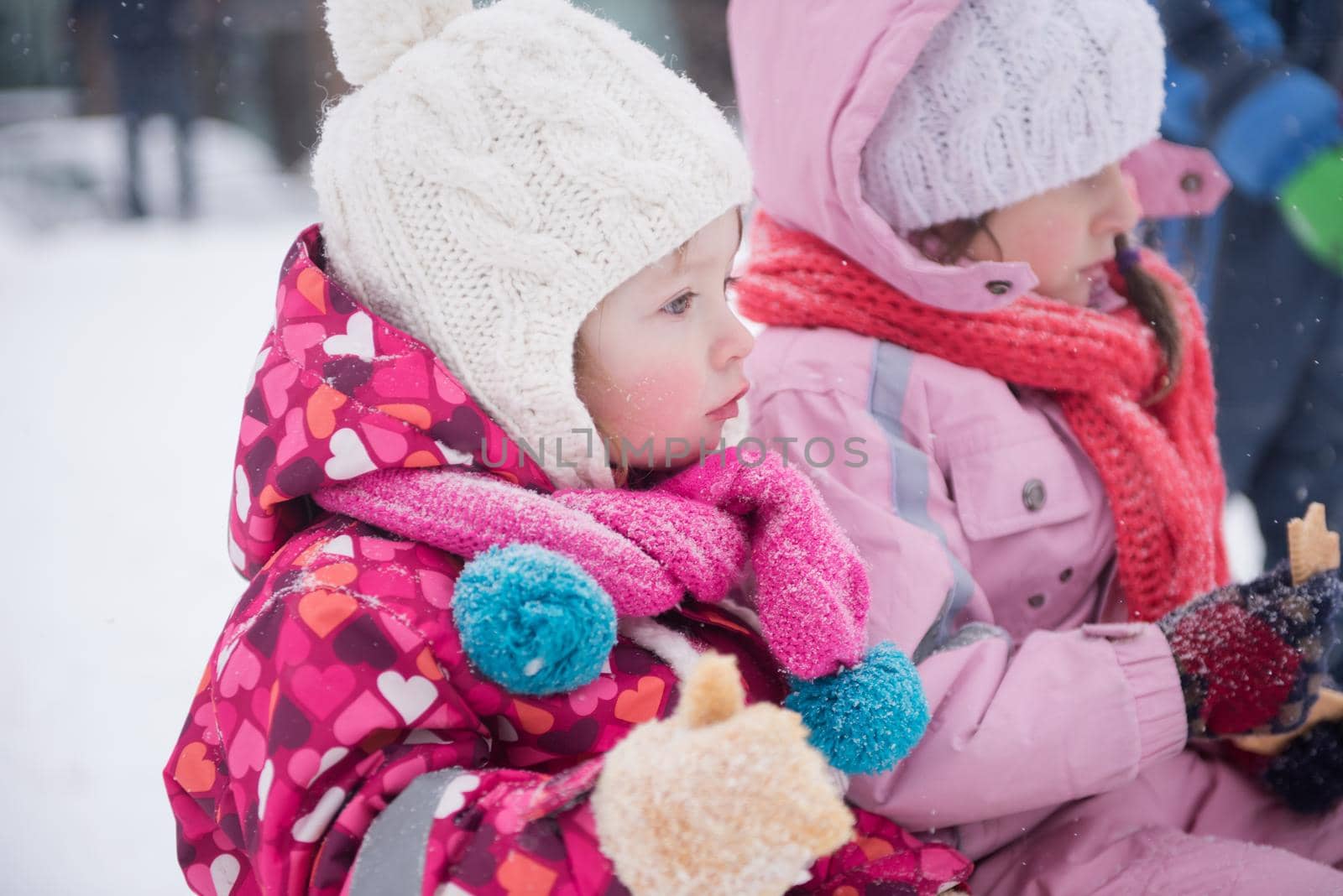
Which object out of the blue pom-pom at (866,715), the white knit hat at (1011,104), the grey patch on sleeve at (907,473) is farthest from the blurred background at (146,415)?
the blue pom-pom at (866,715)

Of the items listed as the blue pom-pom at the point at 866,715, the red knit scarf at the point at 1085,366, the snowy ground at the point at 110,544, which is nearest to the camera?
the blue pom-pom at the point at 866,715

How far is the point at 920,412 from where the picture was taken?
115 centimetres

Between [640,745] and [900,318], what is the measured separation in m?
0.71

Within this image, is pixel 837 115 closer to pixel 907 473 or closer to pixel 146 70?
pixel 907 473

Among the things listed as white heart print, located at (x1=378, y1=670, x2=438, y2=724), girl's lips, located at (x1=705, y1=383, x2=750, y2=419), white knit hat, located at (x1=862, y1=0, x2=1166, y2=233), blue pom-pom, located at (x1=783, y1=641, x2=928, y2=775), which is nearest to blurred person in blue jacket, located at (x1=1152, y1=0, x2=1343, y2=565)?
white knit hat, located at (x1=862, y1=0, x2=1166, y2=233)

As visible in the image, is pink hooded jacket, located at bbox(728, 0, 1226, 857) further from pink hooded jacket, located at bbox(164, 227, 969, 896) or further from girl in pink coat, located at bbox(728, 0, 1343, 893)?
pink hooded jacket, located at bbox(164, 227, 969, 896)

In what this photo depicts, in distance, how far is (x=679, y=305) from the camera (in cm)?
94

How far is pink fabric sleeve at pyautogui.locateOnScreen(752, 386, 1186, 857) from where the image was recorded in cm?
94

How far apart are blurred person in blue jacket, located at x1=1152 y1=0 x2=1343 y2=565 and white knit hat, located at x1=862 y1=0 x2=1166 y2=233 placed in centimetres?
45

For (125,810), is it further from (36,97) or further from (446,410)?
(36,97)

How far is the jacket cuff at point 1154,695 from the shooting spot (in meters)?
0.97

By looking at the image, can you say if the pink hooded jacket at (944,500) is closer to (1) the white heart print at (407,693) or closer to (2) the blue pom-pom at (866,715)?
(2) the blue pom-pom at (866,715)

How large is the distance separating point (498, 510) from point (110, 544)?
60.5 inches

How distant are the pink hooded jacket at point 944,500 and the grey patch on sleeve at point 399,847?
1.39ft
